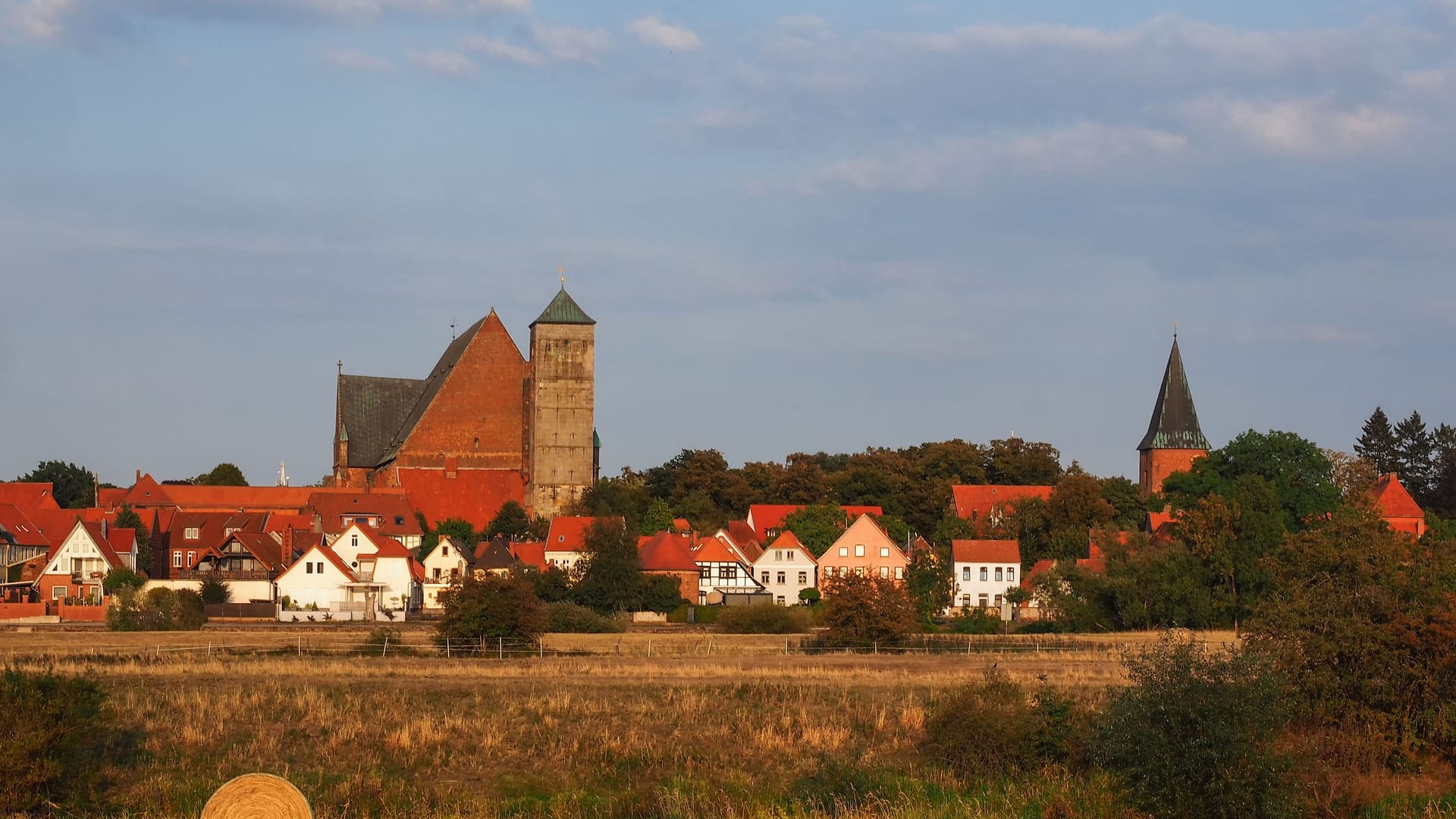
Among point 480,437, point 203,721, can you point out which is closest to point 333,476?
point 480,437

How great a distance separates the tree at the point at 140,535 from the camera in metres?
79.6

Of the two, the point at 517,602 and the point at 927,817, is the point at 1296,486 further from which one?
the point at 927,817

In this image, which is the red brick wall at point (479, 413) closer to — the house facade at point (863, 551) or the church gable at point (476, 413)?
the church gable at point (476, 413)

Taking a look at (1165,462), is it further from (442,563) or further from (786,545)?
(442,563)

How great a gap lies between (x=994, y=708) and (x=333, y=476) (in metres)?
88.9

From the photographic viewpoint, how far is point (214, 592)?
68.1 metres

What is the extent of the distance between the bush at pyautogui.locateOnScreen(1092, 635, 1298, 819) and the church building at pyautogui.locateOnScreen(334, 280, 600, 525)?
3132 inches

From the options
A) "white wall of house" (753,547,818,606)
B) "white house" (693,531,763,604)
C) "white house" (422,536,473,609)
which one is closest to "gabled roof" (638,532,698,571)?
"white house" (693,531,763,604)

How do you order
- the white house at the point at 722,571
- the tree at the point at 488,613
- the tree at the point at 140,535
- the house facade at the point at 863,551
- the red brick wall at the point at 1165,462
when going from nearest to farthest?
the tree at the point at 488,613, the white house at the point at 722,571, the tree at the point at 140,535, the house facade at the point at 863,551, the red brick wall at the point at 1165,462

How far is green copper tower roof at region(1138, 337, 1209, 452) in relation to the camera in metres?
112

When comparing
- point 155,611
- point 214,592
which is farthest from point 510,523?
point 155,611

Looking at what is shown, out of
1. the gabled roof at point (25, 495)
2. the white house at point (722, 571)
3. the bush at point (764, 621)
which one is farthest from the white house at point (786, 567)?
the gabled roof at point (25, 495)

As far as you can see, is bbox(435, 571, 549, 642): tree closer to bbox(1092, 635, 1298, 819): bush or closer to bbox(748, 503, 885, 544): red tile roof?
bbox(1092, 635, 1298, 819): bush

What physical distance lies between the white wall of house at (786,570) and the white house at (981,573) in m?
7.13
